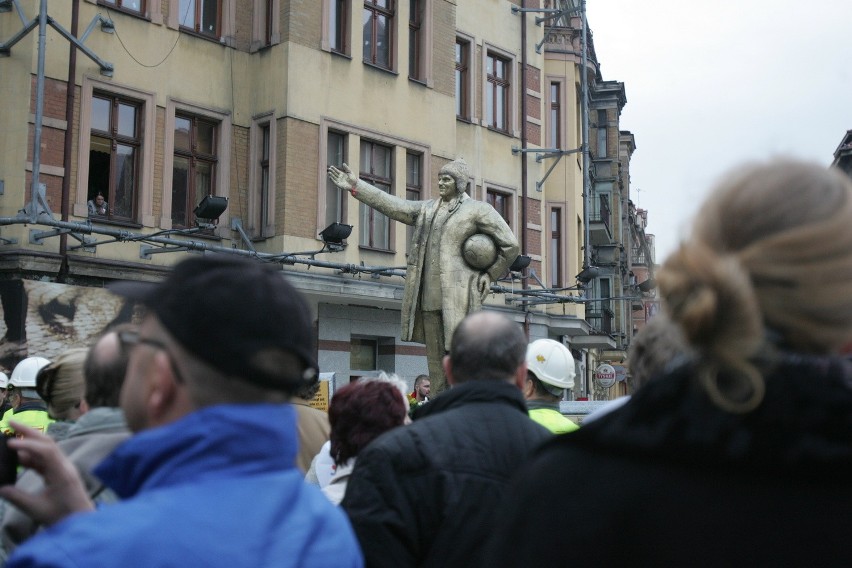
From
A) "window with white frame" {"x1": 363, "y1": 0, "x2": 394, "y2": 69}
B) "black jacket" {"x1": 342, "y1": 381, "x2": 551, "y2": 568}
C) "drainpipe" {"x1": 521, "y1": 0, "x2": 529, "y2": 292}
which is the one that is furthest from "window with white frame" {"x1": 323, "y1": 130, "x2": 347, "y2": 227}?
"black jacket" {"x1": 342, "y1": 381, "x2": 551, "y2": 568}

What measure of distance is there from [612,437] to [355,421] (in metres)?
3.09

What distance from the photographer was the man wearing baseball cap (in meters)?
1.77

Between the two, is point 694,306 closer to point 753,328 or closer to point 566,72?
point 753,328

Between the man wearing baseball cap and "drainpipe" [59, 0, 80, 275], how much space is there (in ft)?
55.6

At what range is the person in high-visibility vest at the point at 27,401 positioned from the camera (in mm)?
7102

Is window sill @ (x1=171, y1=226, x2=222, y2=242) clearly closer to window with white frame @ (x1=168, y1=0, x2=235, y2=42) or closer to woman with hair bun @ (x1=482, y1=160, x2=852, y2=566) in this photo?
window with white frame @ (x1=168, y1=0, x2=235, y2=42)

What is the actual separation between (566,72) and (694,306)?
32.0 m

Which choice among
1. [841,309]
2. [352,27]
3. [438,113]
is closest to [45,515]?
[841,309]

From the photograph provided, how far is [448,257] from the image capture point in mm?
8945

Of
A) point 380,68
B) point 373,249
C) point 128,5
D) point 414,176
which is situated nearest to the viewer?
point 128,5

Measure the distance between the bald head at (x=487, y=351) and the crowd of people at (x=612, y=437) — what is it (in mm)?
1221

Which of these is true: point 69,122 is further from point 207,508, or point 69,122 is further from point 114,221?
point 207,508

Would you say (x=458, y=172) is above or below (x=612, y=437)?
above

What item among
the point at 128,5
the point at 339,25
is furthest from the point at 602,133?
the point at 128,5
